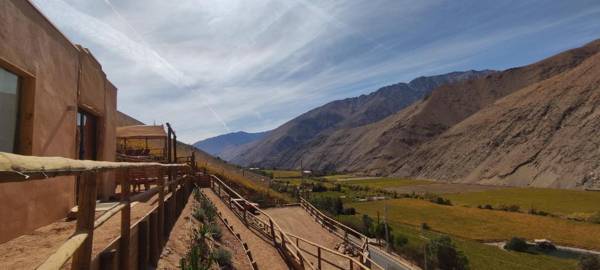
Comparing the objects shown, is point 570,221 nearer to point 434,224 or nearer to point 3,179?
point 434,224

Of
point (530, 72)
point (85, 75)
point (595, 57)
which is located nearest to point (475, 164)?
point (595, 57)

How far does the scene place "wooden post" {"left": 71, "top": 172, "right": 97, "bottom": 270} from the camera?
11.6ft

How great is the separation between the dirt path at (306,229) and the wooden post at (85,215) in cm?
1414

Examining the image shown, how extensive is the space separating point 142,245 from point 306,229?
17053mm

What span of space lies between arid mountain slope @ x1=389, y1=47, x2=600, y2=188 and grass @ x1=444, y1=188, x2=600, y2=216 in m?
9.04

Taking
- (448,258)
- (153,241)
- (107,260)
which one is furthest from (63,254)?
(448,258)

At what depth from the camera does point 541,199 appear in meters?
73.5

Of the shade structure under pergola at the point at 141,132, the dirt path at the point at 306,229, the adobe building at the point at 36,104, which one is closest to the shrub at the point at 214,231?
A: the adobe building at the point at 36,104

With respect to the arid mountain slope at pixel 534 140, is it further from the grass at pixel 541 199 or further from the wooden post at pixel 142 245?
the wooden post at pixel 142 245

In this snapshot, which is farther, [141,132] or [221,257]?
[141,132]

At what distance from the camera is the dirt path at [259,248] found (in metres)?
14.3

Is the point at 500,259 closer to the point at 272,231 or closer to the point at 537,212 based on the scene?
the point at 272,231

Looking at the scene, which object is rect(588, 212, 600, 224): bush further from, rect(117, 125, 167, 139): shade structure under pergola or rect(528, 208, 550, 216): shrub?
rect(117, 125, 167, 139): shade structure under pergola

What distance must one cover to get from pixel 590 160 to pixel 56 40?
96570 millimetres
